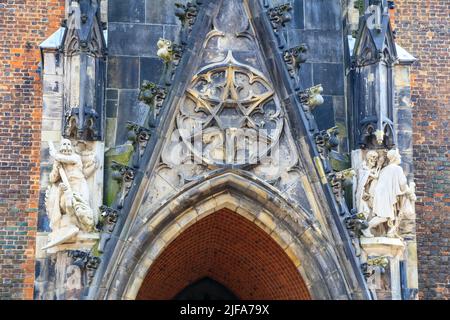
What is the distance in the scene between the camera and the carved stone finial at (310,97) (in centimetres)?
1958

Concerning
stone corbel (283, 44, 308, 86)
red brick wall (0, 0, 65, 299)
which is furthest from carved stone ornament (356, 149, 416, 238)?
red brick wall (0, 0, 65, 299)

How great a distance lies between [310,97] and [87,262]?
3728 millimetres

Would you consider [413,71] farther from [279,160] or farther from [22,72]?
[22,72]

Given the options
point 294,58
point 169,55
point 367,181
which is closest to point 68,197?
point 169,55

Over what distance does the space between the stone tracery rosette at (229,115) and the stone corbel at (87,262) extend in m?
2.03

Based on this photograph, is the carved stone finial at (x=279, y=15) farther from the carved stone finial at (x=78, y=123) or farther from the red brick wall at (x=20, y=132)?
the red brick wall at (x=20, y=132)

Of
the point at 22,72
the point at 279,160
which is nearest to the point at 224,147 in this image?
the point at 279,160

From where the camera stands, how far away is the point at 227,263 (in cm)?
2144

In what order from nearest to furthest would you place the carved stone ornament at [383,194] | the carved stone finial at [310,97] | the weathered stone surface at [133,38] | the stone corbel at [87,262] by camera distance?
the stone corbel at [87,262]
the carved stone ornament at [383,194]
the carved stone finial at [310,97]
the weathered stone surface at [133,38]

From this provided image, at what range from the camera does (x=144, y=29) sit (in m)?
20.9

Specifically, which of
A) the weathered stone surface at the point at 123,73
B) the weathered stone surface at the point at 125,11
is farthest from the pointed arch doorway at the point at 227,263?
the weathered stone surface at the point at 125,11

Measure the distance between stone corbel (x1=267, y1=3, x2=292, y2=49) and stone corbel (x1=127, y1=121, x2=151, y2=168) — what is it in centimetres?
223

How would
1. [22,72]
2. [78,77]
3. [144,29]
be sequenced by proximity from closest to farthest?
[78,77], [144,29], [22,72]

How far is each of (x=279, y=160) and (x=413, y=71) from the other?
167 inches
